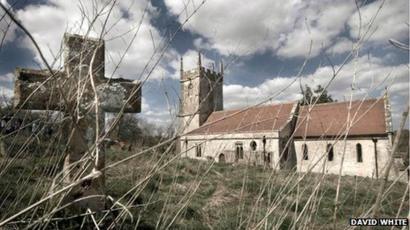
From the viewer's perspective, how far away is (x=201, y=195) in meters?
6.71

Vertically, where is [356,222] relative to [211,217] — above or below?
above

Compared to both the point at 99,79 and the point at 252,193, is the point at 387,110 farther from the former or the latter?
the point at 99,79

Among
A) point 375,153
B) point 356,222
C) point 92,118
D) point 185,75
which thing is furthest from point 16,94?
point 185,75

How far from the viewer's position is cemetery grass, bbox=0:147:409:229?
155 cm

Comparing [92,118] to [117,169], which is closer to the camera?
[92,118]

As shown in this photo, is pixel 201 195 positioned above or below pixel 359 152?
below

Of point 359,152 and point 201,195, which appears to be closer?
point 201,195

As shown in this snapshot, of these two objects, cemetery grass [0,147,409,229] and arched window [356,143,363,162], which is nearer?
cemetery grass [0,147,409,229]

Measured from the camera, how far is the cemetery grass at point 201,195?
155 centimetres

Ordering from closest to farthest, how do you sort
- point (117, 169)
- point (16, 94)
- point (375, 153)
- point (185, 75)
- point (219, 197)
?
point (16, 94), point (117, 169), point (219, 197), point (375, 153), point (185, 75)

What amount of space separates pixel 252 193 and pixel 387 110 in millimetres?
20521

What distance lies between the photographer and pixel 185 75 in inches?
1463

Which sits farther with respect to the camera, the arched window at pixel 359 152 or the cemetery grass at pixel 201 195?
the arched window at pixel 359 152

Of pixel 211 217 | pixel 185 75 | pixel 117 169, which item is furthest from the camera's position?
pixel 185 75
